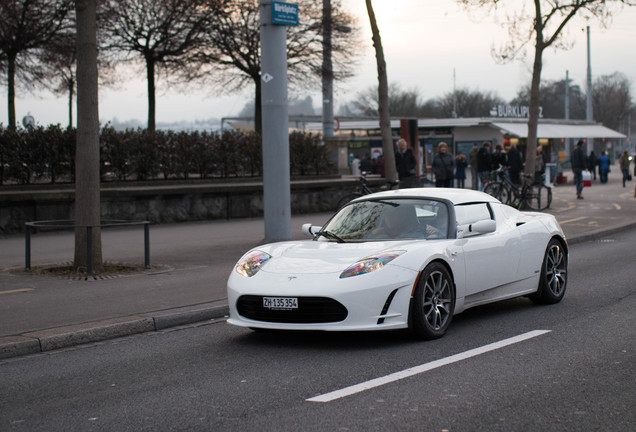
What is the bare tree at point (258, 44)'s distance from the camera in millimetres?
31234

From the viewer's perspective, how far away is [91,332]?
7.73 metres

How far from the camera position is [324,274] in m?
6.99

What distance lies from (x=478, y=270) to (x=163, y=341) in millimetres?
3003

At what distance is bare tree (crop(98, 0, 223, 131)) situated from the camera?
1150 inches

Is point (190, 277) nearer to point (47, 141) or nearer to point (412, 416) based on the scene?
point (412, 416)

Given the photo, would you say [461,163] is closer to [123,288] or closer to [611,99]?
[123,288]

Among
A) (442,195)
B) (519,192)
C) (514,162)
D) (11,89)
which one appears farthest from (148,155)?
(442,195)

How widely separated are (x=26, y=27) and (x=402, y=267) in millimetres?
21684

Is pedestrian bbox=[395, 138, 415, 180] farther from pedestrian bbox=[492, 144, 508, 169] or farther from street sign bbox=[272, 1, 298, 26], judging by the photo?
street sign bbox=[272, 1, 298, 26]

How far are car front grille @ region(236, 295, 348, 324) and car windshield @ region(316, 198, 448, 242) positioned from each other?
4.15 ft

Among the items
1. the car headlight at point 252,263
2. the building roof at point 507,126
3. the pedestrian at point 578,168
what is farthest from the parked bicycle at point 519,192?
the building roof at point 507,126

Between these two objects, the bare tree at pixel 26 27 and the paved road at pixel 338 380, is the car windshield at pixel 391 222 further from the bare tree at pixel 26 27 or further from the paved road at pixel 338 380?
the bare tree at pixel 26 27

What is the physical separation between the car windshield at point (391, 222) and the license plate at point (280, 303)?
129 cm

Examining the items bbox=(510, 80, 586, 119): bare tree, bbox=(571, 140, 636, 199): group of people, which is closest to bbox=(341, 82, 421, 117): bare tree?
bbox=(510, 80, 586, 119): bare tree
